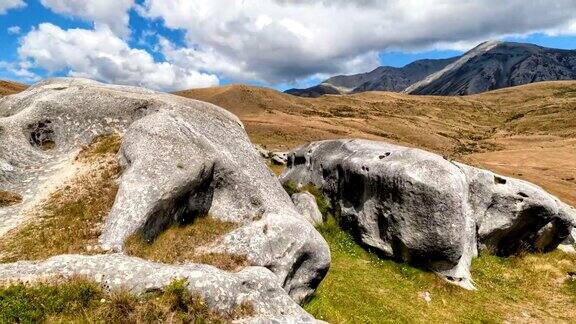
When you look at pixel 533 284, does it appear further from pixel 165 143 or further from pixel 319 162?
pixel 165 143

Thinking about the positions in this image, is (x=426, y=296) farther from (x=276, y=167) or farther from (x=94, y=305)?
(x=276, y=167)

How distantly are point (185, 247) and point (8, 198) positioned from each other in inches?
357

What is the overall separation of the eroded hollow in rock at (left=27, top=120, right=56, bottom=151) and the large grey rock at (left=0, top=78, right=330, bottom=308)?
0.17 feet

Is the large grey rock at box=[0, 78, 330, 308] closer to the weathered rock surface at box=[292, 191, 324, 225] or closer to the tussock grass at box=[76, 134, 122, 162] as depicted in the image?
the tussock grass at box=[76, 134, 122, 162]

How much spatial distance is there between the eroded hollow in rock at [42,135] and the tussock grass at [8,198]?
17.3 feet

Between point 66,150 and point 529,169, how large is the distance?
317ft

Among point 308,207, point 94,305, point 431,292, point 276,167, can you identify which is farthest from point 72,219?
point 276,167

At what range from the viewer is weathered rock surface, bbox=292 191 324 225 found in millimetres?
31156

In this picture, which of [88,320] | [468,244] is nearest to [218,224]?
[88,320]

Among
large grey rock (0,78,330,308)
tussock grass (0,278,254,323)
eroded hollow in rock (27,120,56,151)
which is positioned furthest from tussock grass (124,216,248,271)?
eroded hollow in rock (27,120,56,151)

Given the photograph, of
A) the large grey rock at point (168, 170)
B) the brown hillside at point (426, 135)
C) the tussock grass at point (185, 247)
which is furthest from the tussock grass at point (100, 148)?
the brown hillside at point (426, 135)

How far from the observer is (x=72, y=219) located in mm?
19250

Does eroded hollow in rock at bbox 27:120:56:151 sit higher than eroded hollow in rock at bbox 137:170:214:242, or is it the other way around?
eroded hollow in rock at bbox 27:120:56:151

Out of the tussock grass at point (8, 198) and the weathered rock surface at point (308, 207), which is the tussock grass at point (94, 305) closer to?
the tussock grass at point (8, 198)
